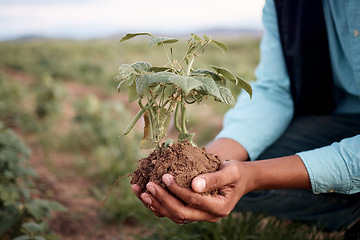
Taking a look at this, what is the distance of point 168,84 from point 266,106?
0.76 metres

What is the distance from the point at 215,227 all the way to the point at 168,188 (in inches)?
29.3

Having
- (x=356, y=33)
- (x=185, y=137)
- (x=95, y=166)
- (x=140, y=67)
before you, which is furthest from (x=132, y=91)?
(x=95, y=166)

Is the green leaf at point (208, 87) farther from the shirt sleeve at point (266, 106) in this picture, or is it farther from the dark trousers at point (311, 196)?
the dark trousers at point (311, 196)

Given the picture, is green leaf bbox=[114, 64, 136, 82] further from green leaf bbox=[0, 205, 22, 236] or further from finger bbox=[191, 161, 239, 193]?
green leaf bbox=[0, 205, 22, 236]

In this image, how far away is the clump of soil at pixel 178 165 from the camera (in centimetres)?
86

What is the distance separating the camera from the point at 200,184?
82 cm

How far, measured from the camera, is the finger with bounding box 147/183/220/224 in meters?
0.86

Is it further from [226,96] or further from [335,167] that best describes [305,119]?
[226,96]

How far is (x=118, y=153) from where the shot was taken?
269 centimetres

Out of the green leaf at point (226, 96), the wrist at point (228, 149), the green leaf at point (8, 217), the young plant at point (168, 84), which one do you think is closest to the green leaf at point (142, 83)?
the young plant at point (168, 84)

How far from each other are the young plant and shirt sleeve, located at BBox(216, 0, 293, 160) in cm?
49

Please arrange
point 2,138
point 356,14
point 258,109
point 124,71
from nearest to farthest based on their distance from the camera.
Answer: point 124,71 < point 356,14 < point 258,109 < point 2,138

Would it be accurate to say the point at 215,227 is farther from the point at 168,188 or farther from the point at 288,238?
the point at 168,188

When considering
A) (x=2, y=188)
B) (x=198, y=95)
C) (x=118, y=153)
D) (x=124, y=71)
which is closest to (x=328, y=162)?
(x=198, y=95)
